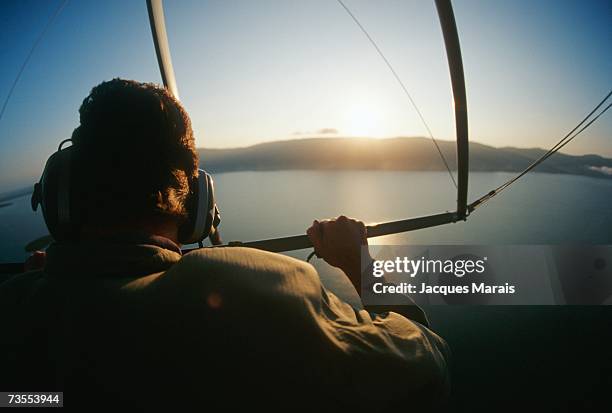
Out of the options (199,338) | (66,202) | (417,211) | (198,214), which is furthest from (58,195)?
(417,211)

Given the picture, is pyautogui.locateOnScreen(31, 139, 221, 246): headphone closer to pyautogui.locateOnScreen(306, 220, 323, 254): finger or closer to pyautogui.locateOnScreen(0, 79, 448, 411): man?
pyautogui.locateOnScreen(0, 79, 448, 411): man

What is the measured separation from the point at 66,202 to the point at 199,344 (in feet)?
1.39

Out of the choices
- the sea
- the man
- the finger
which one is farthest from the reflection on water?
the man

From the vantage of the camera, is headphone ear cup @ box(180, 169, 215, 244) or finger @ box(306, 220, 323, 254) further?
finger @ box(306, 220, 323, 254)

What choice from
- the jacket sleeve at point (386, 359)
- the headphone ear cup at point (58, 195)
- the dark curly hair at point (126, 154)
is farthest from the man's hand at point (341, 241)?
the headphone ear cup at point (58, 195)

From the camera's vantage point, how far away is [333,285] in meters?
5.51

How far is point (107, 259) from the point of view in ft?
1.66

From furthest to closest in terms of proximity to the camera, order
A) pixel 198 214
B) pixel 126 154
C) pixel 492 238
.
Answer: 1. pixel 492 238
2. pixel 198 214
3. pixel 126 154

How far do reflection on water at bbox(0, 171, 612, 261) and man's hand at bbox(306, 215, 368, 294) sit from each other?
483 cm

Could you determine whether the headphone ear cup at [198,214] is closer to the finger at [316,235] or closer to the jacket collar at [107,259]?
the jacket collar at [107,259]

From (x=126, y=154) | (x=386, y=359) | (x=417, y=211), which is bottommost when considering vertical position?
(x=417, y=211)

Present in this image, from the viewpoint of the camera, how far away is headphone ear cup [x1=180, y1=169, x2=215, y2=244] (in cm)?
75

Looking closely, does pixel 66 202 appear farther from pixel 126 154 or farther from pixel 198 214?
pixel 198 214

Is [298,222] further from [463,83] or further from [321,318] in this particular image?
[321,318]
